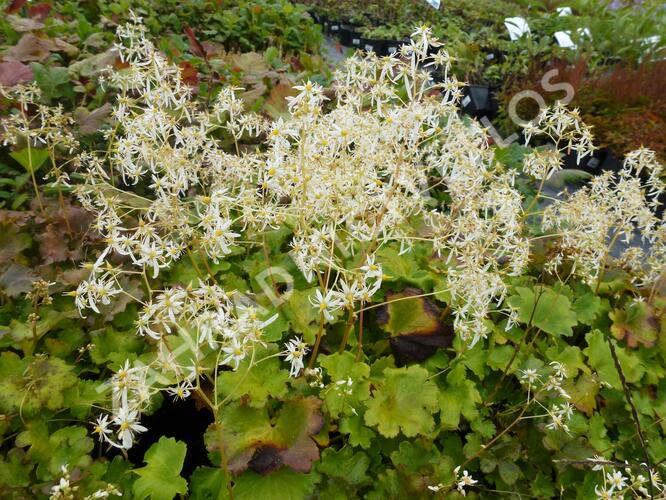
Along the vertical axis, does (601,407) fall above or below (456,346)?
below

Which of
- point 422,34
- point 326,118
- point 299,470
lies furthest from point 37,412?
point 422,34

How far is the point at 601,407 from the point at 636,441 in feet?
0.54

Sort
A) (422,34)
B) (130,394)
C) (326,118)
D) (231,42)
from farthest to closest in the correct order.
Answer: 1. (231,42)
2. (326,118)
3. (422,34)
4. (130,394)

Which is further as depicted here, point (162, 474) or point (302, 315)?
point (302, 315)

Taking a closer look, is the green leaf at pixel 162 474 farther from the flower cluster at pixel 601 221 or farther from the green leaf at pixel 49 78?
the green leaf at pixel 49 78

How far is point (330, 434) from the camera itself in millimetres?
1667

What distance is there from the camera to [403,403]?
1.55m

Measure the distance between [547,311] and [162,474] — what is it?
5.00 ft

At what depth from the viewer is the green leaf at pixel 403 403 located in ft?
4.89

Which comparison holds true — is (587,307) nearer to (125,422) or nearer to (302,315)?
(302,315)

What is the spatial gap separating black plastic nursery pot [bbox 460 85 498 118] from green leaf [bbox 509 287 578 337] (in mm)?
3446

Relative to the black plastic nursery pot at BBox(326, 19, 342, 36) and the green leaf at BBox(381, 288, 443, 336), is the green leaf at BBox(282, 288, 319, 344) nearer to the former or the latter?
the green leaf at BBox(381, 288, 443, 336)

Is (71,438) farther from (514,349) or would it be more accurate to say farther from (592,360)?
(592,360)

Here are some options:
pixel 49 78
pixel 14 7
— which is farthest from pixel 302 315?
pixel 14 7
